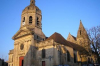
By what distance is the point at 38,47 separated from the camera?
26594 mm

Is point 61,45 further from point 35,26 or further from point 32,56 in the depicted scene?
point 35,26

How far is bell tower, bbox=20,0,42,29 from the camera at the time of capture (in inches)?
1152

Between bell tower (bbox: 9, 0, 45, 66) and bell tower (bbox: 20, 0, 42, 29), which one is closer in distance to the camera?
bell tower (bbox: 9, 0, 45, 66)

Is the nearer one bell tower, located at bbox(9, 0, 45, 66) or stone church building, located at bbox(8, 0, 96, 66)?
stone church building, located at bbox(8, 0, 96, 66)

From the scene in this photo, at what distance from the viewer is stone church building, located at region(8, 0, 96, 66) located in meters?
23.7

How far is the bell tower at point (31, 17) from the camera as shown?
2927 centimetres

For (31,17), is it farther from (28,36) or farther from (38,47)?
(38,47)

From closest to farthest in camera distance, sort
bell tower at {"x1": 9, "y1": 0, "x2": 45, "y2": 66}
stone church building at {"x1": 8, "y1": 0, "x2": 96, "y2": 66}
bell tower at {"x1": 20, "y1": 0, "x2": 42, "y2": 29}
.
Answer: stone church building at {"x1": 8, "y1": 0, "x2": 96, "y2": 66} → bell tower at {"x1": 9, "y1": 0, "x2": 45, "y2": 66} → bell tower at {"x1": 20, "y1": 0, "x2": 42, "y2": 29}

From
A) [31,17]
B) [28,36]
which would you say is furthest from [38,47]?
[31,17]

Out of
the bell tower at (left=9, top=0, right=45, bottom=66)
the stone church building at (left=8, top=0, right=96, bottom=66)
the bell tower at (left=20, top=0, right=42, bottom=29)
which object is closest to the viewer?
the stone church building at (left=8, top=0, right=96, bottom=66)

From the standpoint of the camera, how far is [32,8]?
101 ft

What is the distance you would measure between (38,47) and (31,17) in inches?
325

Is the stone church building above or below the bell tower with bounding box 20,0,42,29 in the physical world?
below

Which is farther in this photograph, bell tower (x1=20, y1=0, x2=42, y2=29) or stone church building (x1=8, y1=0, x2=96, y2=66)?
bell tower (x1=20, y1=0, x2=42, y2=29)
